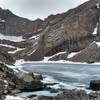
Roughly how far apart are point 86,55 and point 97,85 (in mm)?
117770

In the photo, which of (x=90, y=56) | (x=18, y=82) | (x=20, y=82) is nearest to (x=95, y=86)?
(x=20, y=82)

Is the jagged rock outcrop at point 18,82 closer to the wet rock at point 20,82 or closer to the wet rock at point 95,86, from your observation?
the wet rock at point 20,82

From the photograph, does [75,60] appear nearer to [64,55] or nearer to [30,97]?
[64,55]

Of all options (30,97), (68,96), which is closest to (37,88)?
(30,97)

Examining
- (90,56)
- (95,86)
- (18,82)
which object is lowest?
(95,86)

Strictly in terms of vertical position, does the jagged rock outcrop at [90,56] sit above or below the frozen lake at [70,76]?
above

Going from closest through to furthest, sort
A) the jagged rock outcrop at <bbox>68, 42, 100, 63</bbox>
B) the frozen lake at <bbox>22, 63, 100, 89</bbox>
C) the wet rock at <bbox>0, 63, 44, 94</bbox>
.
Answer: the wet rock at <bbox>0, 63, 44, 94</bbox>
the frozen lake at <bbox>22, 63, 100, 89</bbox>
the jagged rock outcrop at <bbox>68, 42, 100, 63</bbox>

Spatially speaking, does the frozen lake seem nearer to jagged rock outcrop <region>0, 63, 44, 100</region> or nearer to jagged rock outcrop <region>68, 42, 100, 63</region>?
jagged rock outcrop <region>0, 63, 44, 100</region>

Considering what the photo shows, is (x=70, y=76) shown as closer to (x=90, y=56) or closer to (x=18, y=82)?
(x=18, y=82)

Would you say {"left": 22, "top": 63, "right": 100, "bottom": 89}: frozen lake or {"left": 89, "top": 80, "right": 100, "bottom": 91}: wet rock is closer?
{"left": 89, "top": 80, "right": 100, "bottom": 91}: wet rock

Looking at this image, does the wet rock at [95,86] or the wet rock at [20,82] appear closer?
the wet rock at [20,82]

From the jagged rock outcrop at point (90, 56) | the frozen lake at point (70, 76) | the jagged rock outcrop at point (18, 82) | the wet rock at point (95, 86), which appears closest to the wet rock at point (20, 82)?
the jagged rock outcrop at point (18, 82)

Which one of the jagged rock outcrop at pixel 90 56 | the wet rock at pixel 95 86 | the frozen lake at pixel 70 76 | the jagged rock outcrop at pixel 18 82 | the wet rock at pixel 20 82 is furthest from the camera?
the jagged rock outcrop at pixel 90 56

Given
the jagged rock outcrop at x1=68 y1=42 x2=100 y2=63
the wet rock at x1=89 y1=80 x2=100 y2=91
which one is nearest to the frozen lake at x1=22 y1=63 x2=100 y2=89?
the wet rock at x1=89 y1=80 x2=100 y2=91
